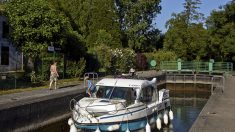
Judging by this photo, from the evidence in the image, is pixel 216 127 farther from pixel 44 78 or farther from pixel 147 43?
pixel 147 43

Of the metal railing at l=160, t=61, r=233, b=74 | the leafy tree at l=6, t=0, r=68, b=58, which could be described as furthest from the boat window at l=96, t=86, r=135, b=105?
the metal railing at l=160, t=61, r=233, b=74

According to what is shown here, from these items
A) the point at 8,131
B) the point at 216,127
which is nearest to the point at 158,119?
the point at 216,127

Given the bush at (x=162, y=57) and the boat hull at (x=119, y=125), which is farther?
the bush at (x=162, y=57)

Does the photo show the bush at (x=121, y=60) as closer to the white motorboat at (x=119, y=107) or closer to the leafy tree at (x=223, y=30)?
the leafy tree at (x=223, y=30)

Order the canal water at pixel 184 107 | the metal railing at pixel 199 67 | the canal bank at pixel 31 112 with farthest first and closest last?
the metal railing at pixel 199 67, the canal water at pixel 184 107, the canal bank at pixel 31 112

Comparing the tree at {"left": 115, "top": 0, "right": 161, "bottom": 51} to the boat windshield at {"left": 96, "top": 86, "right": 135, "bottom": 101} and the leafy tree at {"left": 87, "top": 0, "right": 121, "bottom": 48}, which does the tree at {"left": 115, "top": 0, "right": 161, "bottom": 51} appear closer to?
the leafy tree at {"left": 87, "top": 0, "right": 121, "bottom": 48}

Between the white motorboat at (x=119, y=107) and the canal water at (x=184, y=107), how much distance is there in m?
1.78

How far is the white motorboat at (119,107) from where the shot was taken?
15.7 metres

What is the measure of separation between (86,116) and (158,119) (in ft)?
14.0

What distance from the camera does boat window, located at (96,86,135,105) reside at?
18094 mm

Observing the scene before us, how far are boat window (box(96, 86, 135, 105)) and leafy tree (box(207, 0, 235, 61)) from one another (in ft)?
116

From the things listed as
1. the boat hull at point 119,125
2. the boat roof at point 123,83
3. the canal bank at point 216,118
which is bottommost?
the boat hull at point 119,125

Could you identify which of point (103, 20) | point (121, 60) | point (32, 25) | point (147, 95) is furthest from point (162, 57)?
point (147, 95)

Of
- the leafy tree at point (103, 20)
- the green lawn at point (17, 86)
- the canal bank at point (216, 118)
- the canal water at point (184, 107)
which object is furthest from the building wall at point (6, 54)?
the leafy tree at point (103, 20)
